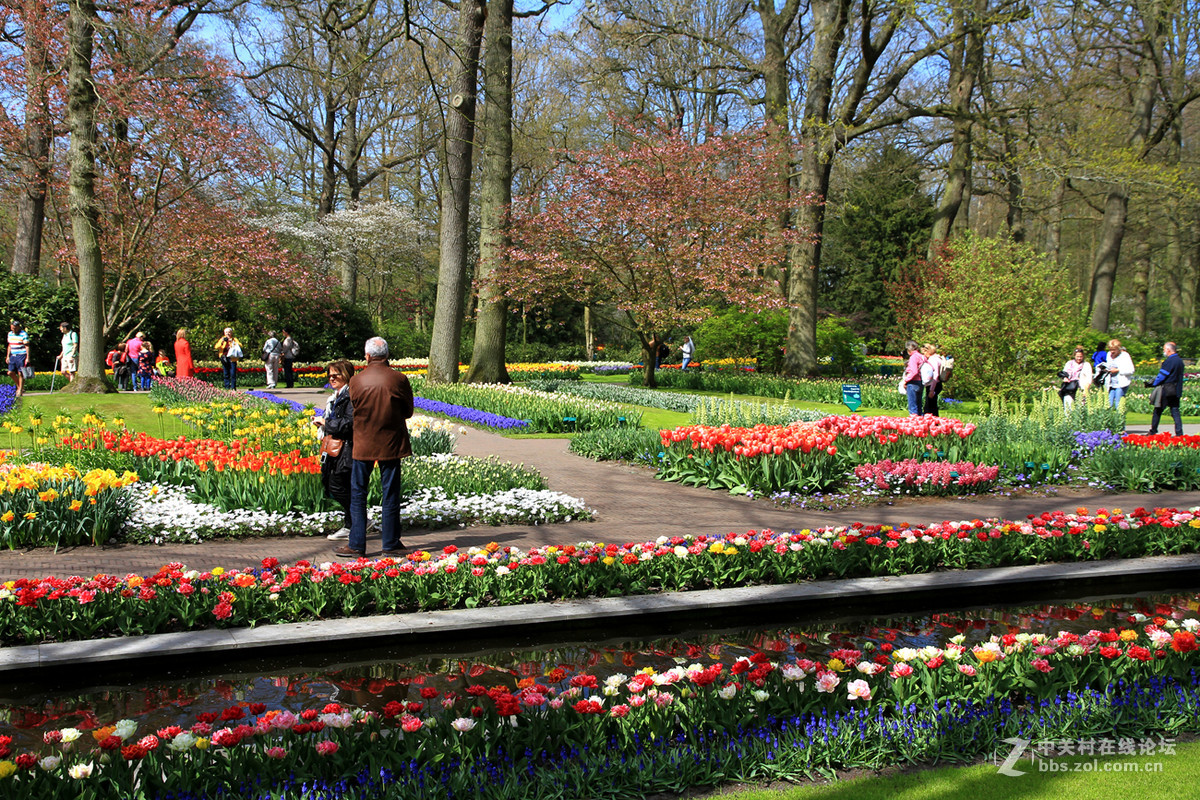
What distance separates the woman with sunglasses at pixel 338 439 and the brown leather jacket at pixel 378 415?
1.17 ft

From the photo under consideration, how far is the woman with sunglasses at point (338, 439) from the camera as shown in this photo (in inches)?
271

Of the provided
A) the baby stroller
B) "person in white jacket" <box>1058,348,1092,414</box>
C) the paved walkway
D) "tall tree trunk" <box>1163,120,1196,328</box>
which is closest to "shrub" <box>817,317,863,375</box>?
"person in white jacket" <box>1058,348,1092,414</box>

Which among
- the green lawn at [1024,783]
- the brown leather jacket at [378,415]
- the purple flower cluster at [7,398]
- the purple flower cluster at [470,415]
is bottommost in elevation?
the green lawn at [1024,783]

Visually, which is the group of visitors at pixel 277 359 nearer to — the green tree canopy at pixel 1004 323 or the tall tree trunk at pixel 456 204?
the tall tree trunk at pixel 456 204

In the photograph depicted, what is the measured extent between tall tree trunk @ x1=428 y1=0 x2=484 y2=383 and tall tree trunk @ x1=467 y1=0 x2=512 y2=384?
0.70m

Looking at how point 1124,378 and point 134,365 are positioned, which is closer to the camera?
point 1124,378

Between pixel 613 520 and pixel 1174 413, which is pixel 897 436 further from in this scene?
pixel 1174 413

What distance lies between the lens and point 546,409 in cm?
1513

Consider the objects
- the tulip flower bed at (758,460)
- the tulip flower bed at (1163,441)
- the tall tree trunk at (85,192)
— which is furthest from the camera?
the tall tree trunk at (85,192)

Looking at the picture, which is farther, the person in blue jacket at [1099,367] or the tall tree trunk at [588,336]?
the tall tree trunk at [588,336]

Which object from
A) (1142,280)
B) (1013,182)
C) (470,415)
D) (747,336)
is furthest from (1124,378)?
(1142,280)

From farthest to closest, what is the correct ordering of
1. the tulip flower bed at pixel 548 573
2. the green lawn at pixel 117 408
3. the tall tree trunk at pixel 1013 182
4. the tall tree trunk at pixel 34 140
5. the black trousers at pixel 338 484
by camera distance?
the tall tree trunk at pixel 1013 182 → the tall tree trunk at pixel 34 140 → the green lawn at pixel 117 408 → the black trousers at pixel 338 484 → the tulip flower bed at pixel 548 573

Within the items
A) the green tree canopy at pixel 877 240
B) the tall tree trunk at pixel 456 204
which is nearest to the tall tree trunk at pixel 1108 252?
the green tree canopy at pixel 877 240

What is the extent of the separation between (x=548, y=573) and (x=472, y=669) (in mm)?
996
